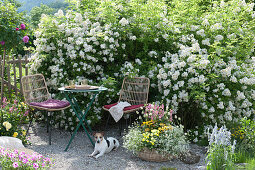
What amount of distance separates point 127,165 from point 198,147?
1.35 meters

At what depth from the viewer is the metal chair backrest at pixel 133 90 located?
5031 mm

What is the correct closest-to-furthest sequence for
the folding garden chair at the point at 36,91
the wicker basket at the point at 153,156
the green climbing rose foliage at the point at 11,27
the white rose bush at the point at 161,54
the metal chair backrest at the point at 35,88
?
1. the wicker basket at the point at 153,156
2. the white rose bush at the point at 161,54
3. the folding garden chair at the point at 36,91
4. the metal chair backrest at the point at 35,88
5. the green climbing rose foliage at the point at 11,27

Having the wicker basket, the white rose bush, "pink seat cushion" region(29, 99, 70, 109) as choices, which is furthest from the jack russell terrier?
the white rose bush

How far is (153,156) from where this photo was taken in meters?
3.75

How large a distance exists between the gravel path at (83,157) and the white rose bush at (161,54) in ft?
1.35

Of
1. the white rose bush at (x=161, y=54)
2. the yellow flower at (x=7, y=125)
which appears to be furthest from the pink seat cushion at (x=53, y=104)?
the yellow flower at (x=7, y=125)

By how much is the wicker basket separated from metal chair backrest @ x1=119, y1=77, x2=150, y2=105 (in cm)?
134

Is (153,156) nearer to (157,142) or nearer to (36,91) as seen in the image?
(157,142)

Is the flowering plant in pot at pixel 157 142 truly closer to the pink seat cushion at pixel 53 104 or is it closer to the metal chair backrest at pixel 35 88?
the pink seat cushion at pixel 53 104

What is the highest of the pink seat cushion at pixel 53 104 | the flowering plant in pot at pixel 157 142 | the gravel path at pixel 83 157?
the pink seat cushion at pixel 53 104

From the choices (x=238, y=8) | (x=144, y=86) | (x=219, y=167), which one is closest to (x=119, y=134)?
(x=144, y=86)

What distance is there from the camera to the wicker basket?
374cm

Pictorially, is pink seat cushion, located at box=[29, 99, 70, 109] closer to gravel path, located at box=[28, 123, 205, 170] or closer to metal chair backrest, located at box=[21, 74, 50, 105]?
metal chair backrest, located at box=[21, 74, 50, 105]

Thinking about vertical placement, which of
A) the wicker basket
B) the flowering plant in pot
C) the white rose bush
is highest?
the white rose bush
